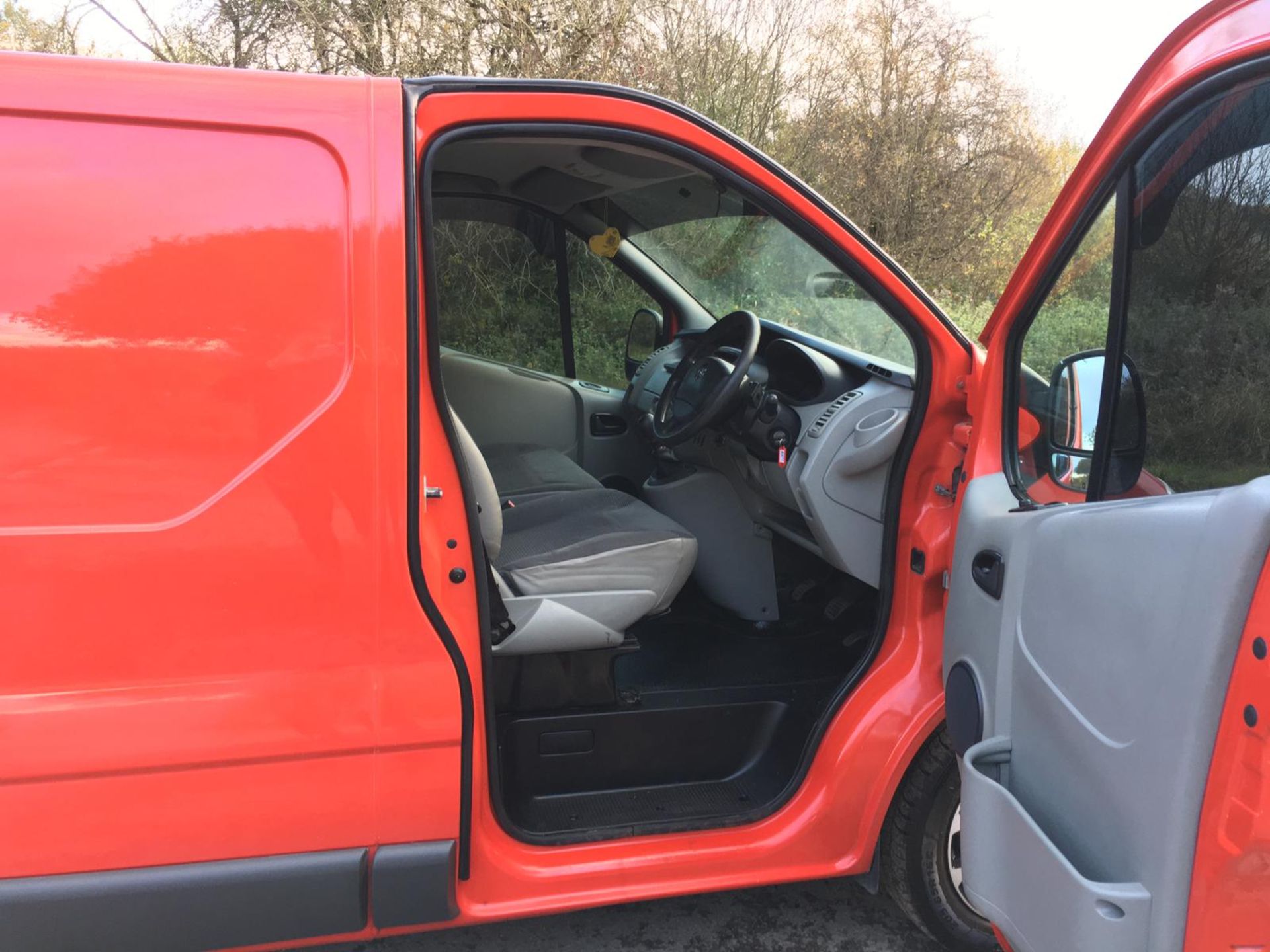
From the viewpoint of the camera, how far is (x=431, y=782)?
159 centimetres

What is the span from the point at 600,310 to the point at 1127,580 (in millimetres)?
2539

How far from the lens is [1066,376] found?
1.66m

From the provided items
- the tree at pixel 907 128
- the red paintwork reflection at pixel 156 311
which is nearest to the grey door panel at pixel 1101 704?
the red paintwork reflection at pixel 156 311

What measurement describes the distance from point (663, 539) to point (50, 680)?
132 cm

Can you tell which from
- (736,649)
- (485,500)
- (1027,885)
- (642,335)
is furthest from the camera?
(642,335)

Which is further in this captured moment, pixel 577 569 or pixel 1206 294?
pixel 577 569

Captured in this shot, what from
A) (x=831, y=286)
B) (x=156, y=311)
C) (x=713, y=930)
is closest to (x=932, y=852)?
(x=713, y=930)

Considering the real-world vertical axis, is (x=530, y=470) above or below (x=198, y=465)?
below

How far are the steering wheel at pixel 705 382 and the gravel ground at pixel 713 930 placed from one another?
121 centimetres

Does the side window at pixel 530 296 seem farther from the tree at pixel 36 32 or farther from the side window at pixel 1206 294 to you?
the tree at pixel 36 32

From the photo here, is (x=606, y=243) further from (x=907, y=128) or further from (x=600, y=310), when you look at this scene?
(x=907, y=128)

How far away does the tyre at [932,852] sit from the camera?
6.26 ft

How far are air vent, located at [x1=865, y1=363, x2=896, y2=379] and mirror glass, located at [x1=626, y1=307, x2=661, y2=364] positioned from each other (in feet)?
4.13

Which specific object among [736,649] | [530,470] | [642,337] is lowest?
[736,649]
